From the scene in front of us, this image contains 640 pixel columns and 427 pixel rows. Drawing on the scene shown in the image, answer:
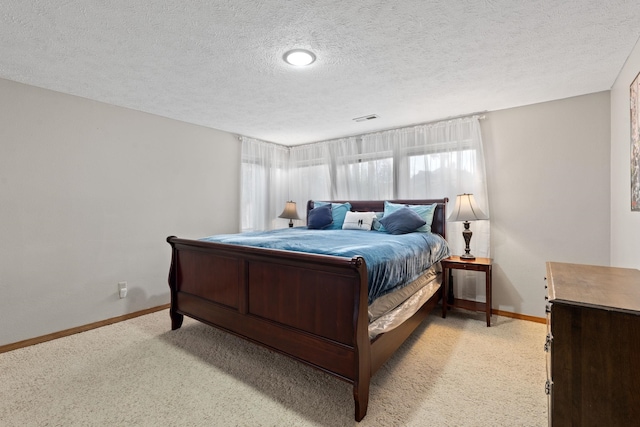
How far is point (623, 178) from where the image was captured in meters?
2.32

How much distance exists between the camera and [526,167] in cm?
316

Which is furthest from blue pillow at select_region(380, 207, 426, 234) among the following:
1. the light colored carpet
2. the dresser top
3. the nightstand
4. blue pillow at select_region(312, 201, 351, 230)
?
the dresser top

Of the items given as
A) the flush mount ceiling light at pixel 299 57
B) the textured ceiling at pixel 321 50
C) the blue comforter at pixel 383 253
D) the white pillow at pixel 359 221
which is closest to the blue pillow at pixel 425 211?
the white pillow at pixel 359 221

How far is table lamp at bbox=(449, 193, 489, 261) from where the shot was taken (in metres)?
3.13

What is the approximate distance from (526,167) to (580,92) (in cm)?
80

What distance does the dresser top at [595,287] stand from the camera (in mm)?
1132

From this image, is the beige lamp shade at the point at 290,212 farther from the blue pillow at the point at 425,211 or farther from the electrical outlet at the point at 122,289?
the electrical outlet at the point at 122,289

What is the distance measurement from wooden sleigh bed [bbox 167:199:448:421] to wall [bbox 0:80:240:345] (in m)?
0.89

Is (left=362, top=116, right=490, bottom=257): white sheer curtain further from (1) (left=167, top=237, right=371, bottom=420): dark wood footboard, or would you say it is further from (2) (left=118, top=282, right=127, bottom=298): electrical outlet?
(2) (left=118, top=282, right=127, bottom=298): electrical outlet

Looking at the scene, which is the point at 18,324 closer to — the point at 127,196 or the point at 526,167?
the point at 127,196

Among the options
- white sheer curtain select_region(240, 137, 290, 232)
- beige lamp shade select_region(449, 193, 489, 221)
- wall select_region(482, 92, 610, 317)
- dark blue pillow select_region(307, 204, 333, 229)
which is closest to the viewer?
wall select_region(482, 92, 610, 317)

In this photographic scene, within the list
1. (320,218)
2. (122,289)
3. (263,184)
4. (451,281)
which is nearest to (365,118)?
(320,218)

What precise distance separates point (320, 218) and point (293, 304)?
2.15 m

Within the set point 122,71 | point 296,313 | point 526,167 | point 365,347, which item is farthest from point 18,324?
point 526,167
